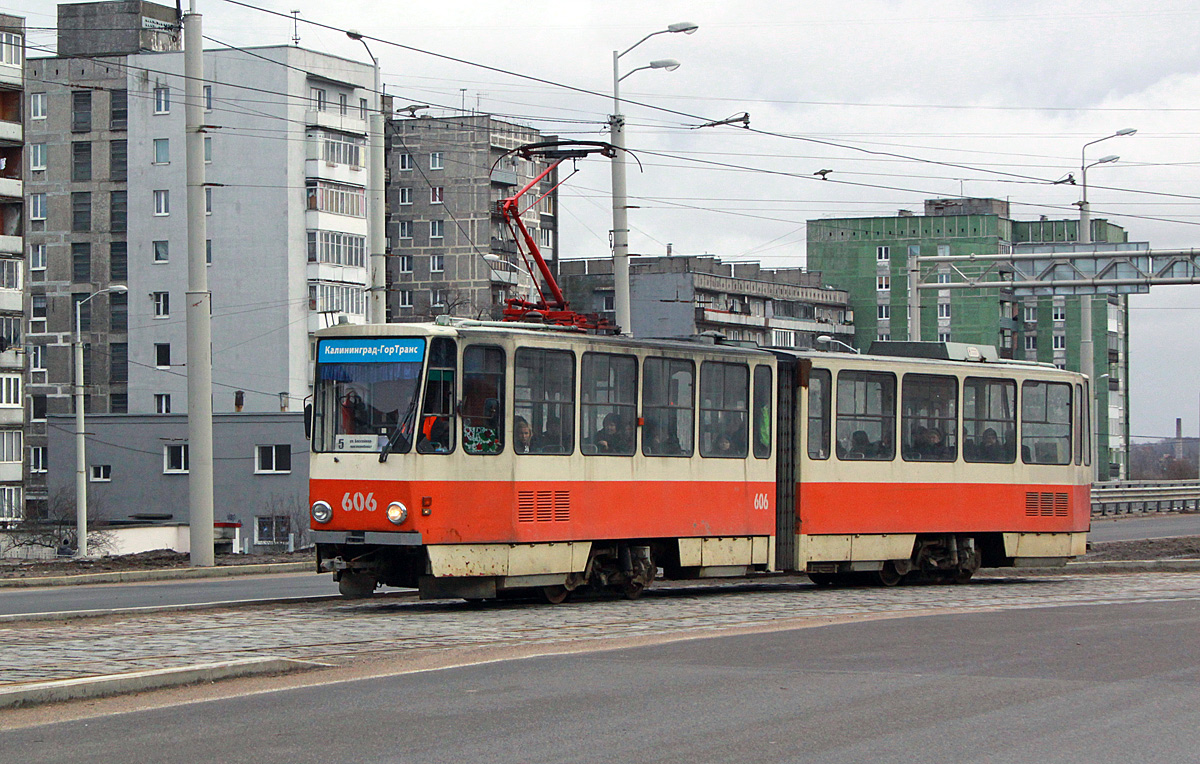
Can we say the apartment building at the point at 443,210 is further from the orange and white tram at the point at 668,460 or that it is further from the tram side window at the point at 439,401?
the tram side window at the point at 439,401

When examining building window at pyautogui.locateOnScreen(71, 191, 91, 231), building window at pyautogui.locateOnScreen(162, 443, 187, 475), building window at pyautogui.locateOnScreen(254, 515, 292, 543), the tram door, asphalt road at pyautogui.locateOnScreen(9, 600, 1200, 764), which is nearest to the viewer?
asphalt road at pyautogui.locateOnScreen(9, 600, 1200, 764)

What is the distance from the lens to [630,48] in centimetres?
3303

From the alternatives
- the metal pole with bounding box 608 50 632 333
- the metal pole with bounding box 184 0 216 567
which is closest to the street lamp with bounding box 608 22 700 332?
the metal pole with bounding box 608 50 632 333

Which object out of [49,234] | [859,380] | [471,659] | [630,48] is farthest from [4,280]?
[471,659]

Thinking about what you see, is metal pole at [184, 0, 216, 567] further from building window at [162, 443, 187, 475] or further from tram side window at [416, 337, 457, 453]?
building window at [162, 443, 187, 475]

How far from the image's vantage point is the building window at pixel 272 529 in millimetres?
68000

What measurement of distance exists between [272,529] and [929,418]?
50.8 m

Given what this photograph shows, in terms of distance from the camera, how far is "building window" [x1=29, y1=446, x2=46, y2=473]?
80.7 m

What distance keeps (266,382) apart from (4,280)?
14.6 meters

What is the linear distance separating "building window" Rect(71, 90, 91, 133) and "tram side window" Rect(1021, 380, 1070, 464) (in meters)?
62.6

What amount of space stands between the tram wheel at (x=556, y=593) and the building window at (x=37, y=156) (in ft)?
220

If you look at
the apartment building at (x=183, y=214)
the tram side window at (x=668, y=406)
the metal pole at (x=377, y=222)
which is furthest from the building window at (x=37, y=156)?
the tram side window at (x=668, y=406)

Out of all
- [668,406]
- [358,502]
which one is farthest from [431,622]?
[668,406]

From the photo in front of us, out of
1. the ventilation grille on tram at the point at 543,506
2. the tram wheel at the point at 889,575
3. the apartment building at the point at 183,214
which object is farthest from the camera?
the apartment building at the point at 183,214
